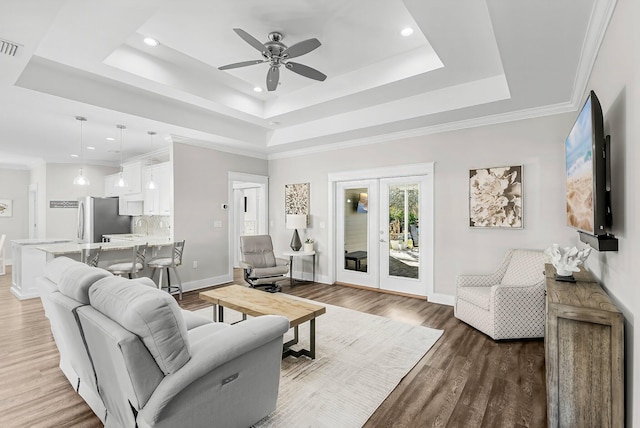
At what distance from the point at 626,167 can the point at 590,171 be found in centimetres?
24

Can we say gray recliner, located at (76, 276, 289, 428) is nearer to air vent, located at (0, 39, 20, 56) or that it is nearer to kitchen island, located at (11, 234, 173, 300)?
air vent, located at (0, 39, 20, 56)

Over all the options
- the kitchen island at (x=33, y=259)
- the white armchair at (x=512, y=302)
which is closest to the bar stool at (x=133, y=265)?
the kitchen island at (x=33, y=259)

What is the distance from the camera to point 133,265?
4.59 metres

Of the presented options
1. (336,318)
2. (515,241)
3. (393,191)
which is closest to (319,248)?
(393,191)

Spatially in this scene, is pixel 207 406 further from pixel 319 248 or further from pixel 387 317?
pixel 319 248

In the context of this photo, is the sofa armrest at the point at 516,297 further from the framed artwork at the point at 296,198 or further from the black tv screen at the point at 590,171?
the framed artwork at the point at 296,198

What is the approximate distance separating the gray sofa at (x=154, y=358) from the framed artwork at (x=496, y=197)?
10.8 feet

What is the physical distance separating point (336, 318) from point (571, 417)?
2532mm

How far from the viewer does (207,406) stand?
66.1 inches

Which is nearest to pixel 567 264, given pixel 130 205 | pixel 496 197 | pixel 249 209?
pixel 496 197

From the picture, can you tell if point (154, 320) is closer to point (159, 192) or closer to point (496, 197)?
point (496, 197)

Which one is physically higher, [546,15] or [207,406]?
[546,15]

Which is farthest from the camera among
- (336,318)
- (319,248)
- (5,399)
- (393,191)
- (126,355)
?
(319,248)

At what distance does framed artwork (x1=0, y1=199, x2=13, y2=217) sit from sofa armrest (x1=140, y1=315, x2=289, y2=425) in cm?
967
